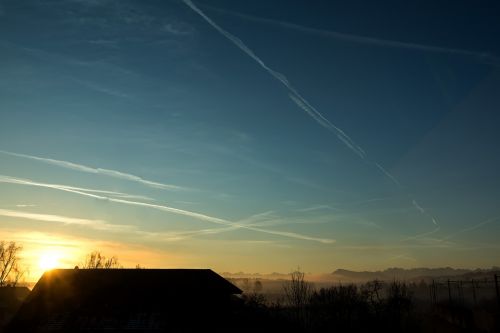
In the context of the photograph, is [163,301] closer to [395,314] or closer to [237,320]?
[237,320]

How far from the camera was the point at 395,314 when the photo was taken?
60.6m

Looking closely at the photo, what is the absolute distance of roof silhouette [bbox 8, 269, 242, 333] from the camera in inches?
1375

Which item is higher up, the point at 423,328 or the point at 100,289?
the point at 100,289

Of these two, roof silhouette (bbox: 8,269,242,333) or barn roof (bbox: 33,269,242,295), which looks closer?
roof silhouette (bbox: 8,269,242,333)

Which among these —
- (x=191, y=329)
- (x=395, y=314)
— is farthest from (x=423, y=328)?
(x=191, y=329)

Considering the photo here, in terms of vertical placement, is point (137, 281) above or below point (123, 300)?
above

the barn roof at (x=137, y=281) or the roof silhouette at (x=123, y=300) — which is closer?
the roof silhouette at (x=123, y=300)

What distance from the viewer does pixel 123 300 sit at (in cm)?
3769

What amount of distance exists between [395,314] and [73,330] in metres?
46.5

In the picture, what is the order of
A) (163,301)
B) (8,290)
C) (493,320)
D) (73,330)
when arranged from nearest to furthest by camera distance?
1. (73,330)
2. (163,301)
3. (493,320)
4. (8,290)

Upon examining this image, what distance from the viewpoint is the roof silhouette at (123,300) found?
34.9m

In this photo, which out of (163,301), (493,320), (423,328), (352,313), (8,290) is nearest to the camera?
(163,301)

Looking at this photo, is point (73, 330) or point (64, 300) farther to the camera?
point (64, 300)

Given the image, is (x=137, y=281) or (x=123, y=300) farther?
(x=137, y=281)
